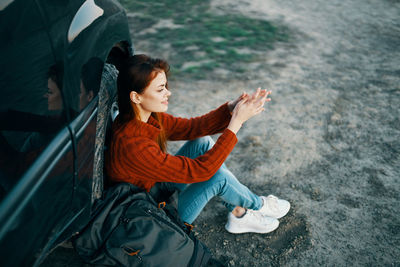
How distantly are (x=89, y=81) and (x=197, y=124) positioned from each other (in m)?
0.97

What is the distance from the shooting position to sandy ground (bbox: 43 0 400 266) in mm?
2193

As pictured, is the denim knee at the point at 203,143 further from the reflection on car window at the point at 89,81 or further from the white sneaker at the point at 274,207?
the reflection on car window at the point at 89,81

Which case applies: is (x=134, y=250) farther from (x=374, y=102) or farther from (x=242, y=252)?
(x=374, y=102)

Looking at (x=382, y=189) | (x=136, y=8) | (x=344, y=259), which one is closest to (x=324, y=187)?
(x=382, y=189)

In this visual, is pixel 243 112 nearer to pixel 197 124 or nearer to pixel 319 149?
pixel 197 124

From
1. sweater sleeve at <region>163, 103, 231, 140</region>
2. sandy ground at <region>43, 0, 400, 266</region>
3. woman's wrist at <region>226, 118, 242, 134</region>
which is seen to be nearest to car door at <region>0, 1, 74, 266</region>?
woman's wrist at <region>226, 118, 242, 134</region>

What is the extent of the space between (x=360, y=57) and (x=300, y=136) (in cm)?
231

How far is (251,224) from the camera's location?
7.32 ft

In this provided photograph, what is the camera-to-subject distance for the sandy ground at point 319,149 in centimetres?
219

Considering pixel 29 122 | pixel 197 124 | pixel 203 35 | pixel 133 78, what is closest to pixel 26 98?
pixel 29 122

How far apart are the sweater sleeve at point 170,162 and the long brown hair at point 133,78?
8.2 inches

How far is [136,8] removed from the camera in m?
6.21

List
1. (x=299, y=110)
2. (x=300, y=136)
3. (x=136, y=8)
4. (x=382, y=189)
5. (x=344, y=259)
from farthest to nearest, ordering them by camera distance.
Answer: (x=136, y=8) → (x=299, y=110) → (x=300, y=136) → (x=382, y=189) → (x=344, y=259)

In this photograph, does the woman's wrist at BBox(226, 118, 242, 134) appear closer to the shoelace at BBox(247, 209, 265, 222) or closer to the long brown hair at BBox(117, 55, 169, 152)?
the long brown hair at BBox(117, 55, 169, 152)
